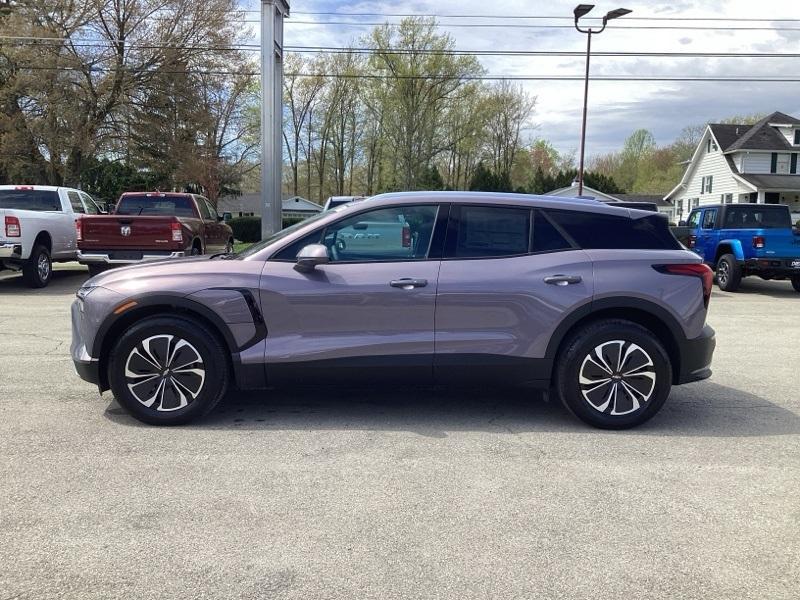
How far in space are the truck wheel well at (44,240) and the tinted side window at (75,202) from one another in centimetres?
172

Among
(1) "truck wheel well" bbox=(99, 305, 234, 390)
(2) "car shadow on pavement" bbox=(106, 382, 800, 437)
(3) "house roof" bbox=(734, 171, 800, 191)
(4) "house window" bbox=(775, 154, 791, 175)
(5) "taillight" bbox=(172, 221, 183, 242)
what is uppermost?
(4) "house window" bbox=(775, 154, 791, 175)

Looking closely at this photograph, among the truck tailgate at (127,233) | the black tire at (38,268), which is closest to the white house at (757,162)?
the truck tailgate at (127,233)

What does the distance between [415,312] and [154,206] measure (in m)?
11.8

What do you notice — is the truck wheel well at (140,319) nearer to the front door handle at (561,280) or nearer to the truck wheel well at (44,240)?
the front door handle at (561,280)

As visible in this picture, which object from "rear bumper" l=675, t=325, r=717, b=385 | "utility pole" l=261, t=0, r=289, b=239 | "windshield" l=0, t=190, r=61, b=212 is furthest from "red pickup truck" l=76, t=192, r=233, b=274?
"rear bumper" l=675, t=325, r=717, b=385

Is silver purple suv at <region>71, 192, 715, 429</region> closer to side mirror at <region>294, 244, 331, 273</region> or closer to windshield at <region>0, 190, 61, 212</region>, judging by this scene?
side mirror at <region>294, 244, 331, 273</region>

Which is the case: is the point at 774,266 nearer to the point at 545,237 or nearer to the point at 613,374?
the point at 613,374

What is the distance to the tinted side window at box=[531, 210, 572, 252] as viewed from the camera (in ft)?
16.0

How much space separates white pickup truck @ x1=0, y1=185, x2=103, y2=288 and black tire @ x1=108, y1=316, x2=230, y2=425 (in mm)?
8957

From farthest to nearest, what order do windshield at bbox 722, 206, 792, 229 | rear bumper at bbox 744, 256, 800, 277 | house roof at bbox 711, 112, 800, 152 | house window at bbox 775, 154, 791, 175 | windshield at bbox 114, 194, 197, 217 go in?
house window at bbox 775, 154, 791, 175, house roof at bbox 711, 112, 800, 152, windshield at bbox 722, 206, 792, 229, windshield at bbox 114, 194, 197, 217, rear bumper at bbox 744, 256, 800, 277

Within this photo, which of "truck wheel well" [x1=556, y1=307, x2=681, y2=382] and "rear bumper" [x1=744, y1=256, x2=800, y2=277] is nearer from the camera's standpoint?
"truck wheel well" [x1=556, y1=307, x2=681, y2=382]

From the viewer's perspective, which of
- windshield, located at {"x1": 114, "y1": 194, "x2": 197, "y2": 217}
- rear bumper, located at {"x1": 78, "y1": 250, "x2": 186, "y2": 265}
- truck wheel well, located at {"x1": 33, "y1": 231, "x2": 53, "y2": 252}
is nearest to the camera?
rear bumper, located at {"x1": 78, "y1": 250, "x2": 186, "y2": 265}

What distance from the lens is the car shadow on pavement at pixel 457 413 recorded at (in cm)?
486

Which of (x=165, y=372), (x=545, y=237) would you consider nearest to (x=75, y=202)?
(x=165, y=372)
